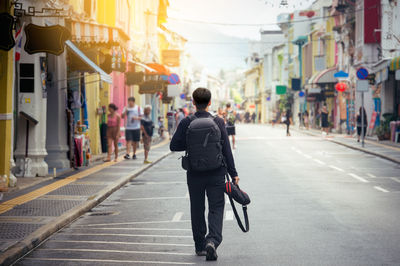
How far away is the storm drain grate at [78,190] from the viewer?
1355 centimetres

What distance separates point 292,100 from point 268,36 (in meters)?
43.1

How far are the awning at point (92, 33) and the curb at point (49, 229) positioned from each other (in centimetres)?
510

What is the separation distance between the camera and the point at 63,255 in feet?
26.0

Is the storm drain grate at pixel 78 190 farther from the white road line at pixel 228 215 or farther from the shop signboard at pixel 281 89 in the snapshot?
the shop signboard at pixel 281 89

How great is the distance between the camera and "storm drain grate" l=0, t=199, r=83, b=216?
10742mm

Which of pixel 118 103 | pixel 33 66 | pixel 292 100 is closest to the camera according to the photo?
pixel 33 66

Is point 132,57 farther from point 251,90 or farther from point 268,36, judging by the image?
point 251,90

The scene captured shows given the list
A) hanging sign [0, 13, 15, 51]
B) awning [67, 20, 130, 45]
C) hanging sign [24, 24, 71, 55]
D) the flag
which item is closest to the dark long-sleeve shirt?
hanging sign [0, 13, 15, 51]

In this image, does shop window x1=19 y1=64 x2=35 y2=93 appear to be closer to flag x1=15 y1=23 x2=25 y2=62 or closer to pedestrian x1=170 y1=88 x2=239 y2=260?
flag x1=15 y1=23 x2=25 y2=62

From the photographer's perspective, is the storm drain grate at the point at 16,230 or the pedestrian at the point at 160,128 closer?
the storm drain grate at the point at 16,230

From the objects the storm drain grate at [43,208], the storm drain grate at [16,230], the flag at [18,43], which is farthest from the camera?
the flag at [18,43]

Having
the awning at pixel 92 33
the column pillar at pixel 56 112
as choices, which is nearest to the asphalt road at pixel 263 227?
the column pillar at pixel 56 112

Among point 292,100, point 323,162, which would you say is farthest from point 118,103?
point 292,100

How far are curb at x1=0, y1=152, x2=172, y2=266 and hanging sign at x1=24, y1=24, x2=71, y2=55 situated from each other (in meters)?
3.08
